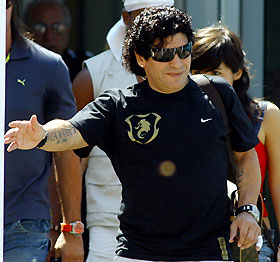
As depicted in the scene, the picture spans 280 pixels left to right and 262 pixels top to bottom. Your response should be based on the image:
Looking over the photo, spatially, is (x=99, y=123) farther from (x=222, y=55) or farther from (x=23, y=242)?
(x=222, y=55)

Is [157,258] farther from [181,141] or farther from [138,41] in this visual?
[138,41]

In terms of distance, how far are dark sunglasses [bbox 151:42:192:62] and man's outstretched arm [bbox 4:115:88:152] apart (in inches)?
18.3

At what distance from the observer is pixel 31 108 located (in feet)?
14.4

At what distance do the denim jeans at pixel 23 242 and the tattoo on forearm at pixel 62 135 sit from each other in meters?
0.88

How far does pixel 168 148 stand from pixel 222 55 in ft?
3.85

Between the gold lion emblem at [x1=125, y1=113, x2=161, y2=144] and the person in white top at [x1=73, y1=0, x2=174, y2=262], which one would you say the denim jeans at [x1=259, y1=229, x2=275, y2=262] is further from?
the gold lion emblem at [x1=125, y1=113, x2=161, y2=144]

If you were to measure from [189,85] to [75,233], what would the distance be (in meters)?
1.09

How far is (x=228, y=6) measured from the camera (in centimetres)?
573

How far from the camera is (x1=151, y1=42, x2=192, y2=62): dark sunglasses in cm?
374

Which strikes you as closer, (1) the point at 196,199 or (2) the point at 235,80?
(1) the point at 196,199

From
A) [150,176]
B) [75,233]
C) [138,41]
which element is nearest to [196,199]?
[150,176]

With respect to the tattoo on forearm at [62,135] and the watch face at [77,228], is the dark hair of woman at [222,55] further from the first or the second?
the tattoo on forearm at [62,135]

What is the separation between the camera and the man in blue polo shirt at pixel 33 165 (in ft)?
14.3

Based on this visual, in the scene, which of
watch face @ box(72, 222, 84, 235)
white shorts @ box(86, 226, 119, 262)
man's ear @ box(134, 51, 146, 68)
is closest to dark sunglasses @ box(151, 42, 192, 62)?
man's ear @ box(134, 51, 146, 68)
